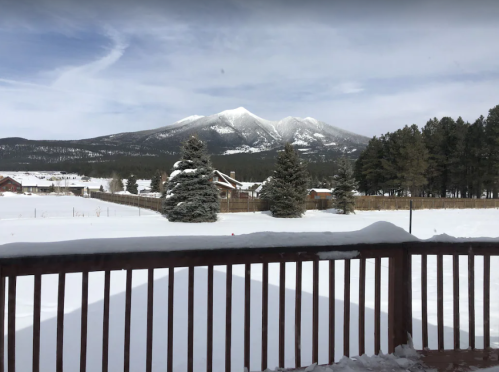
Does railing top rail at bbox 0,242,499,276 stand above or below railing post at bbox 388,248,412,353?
above

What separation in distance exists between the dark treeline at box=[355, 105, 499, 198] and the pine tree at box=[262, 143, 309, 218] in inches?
733

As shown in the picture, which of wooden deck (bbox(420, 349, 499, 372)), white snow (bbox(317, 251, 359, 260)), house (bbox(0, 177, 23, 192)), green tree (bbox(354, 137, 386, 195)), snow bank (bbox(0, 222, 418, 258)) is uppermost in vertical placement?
green tree (bbox(354, 137, 386, 195))

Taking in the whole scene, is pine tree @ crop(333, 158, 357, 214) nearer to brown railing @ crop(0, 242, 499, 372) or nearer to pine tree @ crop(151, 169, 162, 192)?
brown railing @ crop(0, 242, 499, 372)

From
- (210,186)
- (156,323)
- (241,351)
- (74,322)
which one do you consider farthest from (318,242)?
(210,186)

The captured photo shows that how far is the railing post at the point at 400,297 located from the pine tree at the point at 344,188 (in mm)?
29142

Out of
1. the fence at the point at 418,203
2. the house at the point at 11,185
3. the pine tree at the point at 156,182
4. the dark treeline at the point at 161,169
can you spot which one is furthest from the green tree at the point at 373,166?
the house at the point at 11,185

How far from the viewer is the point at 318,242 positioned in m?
2.38

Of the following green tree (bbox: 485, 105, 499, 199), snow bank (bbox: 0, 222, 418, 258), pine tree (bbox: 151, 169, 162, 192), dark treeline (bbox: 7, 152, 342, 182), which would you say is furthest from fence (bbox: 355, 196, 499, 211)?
dark treeline (bbox: 7, 152, 342, 182)

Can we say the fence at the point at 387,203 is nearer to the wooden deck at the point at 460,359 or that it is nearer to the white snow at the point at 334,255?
the wooden deck at the point at 460,359

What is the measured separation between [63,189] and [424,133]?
7080 cm

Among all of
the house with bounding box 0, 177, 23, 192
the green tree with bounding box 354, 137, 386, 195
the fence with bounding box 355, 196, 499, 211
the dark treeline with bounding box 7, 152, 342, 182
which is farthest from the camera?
the dark treeline with bounding box 7, 152, 342, 182

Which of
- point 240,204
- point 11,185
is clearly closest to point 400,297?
point 240,204

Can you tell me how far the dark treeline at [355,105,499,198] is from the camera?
39281 millimetres

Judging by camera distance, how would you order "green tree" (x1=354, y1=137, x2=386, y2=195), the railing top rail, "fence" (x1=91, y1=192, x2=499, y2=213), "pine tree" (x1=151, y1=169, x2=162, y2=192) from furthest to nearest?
"pine tree" (x1=151, y1=169, x2=162, y2=192) → "green tree" (x1=354, y1=137, x2=386, y2=195) → "fence" (x1=91, y1=192, x2=499, y2=213) → the railing top rail
